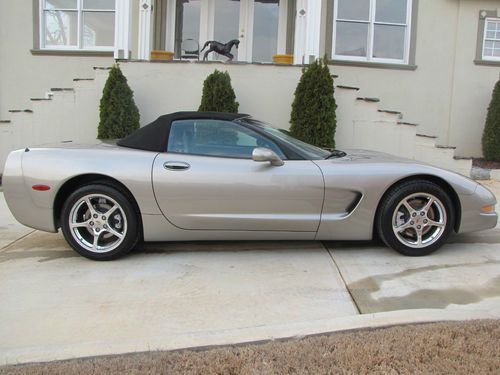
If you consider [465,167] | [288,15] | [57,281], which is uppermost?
[288,15]

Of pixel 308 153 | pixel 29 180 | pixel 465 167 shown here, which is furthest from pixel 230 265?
pixel 465 167

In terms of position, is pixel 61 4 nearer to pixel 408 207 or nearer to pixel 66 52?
pixel 66 52

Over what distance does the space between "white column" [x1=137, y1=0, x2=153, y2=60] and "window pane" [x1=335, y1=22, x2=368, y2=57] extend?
387 cm

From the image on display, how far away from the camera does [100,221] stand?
434cm

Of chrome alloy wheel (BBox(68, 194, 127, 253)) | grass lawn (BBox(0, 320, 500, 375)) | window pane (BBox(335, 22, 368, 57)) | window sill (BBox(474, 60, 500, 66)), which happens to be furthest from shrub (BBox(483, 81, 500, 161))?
chrome alloy wheel (BBox(68, 194, 127, 253))

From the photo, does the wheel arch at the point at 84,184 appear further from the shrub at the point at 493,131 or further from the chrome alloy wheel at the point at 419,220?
the shrub at the point at 493,131

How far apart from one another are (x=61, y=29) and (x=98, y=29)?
815mm

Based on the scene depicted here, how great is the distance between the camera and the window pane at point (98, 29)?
1041cm

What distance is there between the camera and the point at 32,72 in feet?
34.1

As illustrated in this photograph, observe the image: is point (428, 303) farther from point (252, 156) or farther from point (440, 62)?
point (440, 62)

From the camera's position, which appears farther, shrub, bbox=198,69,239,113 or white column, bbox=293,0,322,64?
white column, bbox=293,0,322,64

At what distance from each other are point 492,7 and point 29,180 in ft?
32.2

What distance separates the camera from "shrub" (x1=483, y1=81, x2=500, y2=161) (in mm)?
9234

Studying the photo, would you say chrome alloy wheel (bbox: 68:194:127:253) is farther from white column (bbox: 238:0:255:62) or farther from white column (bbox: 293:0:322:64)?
white column (bbox: 238:0:255:62)
